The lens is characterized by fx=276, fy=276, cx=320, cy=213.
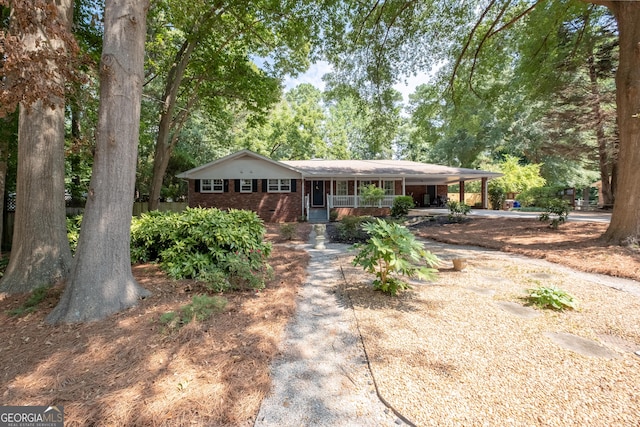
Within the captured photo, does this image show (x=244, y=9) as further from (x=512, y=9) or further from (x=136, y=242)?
(x=512, y=9)

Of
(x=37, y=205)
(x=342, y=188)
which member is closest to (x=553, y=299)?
(x=37, y=205)

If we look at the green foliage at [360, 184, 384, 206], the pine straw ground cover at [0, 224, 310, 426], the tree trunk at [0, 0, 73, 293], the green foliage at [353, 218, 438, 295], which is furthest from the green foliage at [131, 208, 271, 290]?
the green foliage at [360, 184, 384, 206]

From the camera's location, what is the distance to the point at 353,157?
129ft

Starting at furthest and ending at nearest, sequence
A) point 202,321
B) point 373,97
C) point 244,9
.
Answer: point 373,97 → point 244,9 → point 202,321

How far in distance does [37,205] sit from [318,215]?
44.7ft

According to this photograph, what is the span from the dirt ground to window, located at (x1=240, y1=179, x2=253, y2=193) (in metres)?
12.3

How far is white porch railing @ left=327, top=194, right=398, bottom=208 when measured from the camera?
16.7 metres

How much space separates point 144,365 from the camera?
7.68ft

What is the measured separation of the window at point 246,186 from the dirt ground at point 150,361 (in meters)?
12.3

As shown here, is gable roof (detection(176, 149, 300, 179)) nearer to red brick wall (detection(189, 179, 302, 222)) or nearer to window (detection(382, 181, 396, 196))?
red brick wall (detection(189, 179, 302, 222))

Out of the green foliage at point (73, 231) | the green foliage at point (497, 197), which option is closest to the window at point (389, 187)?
the green foliage at point (497, 197)

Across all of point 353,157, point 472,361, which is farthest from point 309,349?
point 353,157

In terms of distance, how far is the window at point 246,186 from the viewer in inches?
637

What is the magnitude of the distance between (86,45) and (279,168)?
30.8ft
